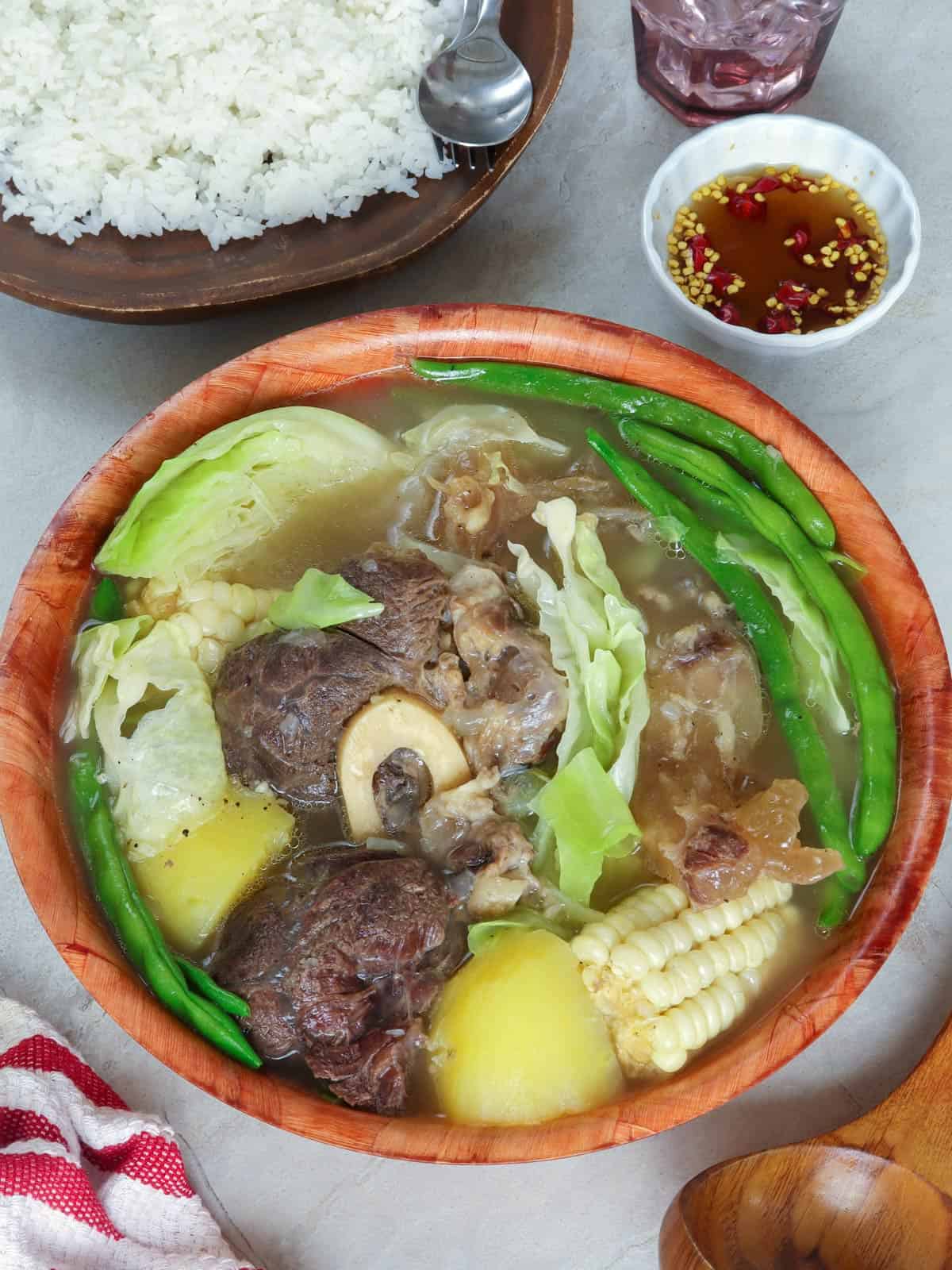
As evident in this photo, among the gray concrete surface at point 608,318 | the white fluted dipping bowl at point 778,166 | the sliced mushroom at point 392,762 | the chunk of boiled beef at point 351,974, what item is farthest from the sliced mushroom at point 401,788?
the white fluted dipping bowl at point 778,166

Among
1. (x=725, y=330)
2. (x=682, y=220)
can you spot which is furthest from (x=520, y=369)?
(x=682, y=220)

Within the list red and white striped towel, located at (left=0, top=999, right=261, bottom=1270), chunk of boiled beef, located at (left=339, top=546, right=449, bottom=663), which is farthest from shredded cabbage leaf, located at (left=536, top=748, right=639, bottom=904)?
red and white striped towel, located at (left=0, top=999, right=261, bottom=1270)

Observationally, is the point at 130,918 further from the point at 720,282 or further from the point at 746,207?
the point at 746,207

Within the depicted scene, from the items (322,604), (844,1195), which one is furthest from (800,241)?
(844,1195)

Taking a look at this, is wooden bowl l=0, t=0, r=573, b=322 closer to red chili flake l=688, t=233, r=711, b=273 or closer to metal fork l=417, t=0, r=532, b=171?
metal fork l=417, t=0, r=532, b=171

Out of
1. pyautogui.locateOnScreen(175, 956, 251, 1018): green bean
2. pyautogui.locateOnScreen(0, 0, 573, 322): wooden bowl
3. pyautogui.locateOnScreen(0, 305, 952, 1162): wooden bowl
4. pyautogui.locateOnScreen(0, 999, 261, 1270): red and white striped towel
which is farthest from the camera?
pyautogui.locateOnScreen(0, 0, 573, 322): wooden bowl

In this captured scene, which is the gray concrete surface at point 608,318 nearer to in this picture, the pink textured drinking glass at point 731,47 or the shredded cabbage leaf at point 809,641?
the pink textured drinking glass at point 731,47
